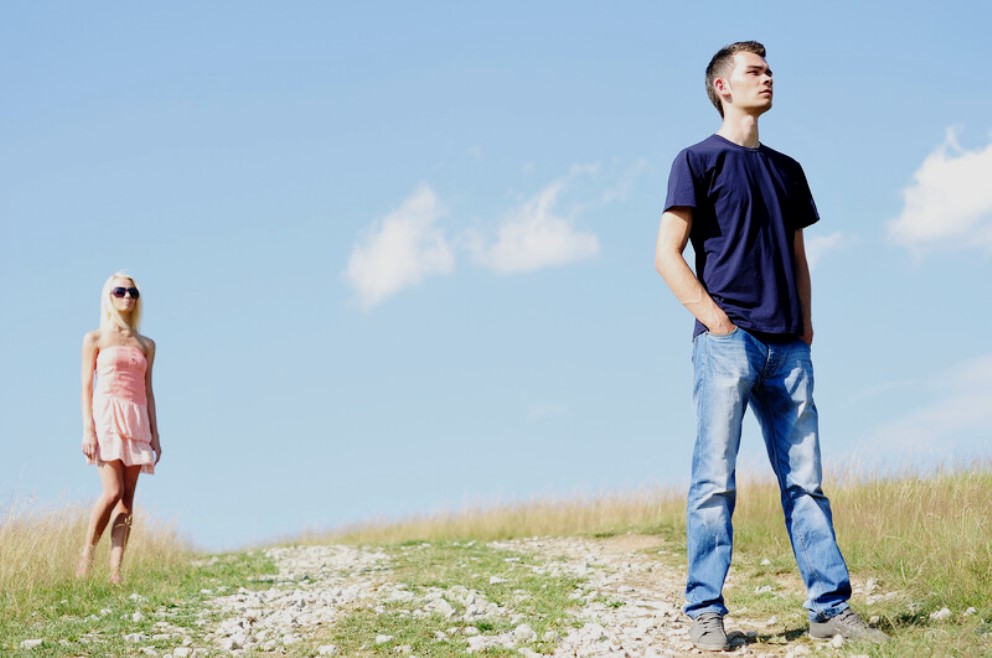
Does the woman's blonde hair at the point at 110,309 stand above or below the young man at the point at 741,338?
above

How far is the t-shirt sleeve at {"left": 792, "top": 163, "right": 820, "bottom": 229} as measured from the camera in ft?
19.9

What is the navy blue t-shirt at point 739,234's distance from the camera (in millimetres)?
5602

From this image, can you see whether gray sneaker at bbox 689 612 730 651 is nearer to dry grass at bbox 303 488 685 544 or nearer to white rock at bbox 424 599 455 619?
white rock at bbox 424 599 455 619

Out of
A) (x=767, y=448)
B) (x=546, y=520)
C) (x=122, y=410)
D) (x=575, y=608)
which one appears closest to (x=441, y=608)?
(x=575, y=608)

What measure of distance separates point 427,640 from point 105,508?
4.38 m

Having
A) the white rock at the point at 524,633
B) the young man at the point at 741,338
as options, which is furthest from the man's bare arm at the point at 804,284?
the white rock at the point at 524,633

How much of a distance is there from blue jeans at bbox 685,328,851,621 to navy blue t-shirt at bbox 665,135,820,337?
0.60 feet

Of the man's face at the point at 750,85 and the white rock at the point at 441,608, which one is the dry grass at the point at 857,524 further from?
the man's face at the point at 750,85

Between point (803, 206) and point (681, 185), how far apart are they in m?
1.00

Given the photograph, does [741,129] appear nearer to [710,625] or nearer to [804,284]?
[804,284]

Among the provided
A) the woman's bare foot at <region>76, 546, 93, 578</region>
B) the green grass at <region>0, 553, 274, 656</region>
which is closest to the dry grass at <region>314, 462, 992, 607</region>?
the green grass at <region>0, 553, 274, 656</region>

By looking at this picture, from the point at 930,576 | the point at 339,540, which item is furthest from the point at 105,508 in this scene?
the point at 339,540

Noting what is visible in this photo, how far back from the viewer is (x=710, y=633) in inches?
226

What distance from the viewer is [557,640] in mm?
6449
